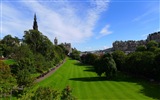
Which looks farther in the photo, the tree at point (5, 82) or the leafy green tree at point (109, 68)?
the leafy green tree at point (109, 68)

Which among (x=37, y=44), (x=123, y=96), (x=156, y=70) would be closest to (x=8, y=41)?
(x=37, y=44)

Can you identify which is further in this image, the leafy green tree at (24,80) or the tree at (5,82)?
the leafy green tree at (24,80)

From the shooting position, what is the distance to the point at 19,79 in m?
39.3

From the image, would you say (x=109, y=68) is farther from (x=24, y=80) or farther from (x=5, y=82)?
(x=5, y=82)

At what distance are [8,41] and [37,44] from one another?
72.0 metres

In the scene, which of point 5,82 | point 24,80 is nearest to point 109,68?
point 24,80

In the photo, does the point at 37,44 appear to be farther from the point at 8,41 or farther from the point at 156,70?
the point at 8,41

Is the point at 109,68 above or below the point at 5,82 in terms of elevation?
above

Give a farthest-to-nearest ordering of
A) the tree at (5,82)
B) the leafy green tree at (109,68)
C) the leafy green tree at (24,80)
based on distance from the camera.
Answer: the leafy green tree at (109,68)
the leafy green tree at (24,80)
the tree at (5,82)

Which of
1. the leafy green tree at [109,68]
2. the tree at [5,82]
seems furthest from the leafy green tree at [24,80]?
the leafy green tree at [109,68]

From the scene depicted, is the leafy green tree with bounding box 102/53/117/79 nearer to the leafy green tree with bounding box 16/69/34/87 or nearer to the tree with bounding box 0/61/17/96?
the leafy green tree with bounding box 16/69/34/87

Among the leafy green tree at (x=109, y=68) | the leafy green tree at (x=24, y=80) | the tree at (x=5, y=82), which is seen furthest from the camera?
the leafy green tree at (x=109, y=68)

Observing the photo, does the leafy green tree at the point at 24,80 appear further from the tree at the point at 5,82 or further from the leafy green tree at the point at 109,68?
the leafy green tree at the point at 109,68

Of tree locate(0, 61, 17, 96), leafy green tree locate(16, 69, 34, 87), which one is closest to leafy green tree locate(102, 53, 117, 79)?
leafy green tree locate(16, 69, 34, 87)
